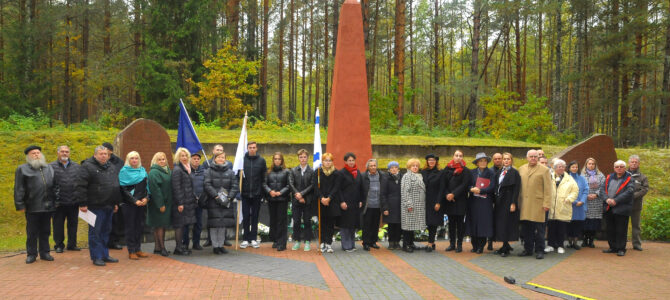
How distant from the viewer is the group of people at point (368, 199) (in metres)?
6.93

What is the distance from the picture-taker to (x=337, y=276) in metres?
5.93

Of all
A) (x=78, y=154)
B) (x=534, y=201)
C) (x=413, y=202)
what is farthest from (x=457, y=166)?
(x=78, y=154)

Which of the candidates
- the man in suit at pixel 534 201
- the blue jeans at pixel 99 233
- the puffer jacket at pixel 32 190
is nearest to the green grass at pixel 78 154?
the puffer jacket at pixel 32 190

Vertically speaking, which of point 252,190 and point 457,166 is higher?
point 457,166

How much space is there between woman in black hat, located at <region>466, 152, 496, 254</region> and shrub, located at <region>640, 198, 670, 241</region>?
438cm

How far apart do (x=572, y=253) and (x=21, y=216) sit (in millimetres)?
11206

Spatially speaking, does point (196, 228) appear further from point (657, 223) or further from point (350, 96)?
point (657, 223)

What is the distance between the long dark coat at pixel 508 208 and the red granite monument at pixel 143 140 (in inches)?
258

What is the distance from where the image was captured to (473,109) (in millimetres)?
24266

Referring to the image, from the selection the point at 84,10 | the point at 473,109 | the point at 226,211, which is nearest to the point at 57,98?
the point at 84,10

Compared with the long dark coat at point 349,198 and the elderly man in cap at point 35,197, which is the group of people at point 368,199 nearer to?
the long dark coat at point 349,198

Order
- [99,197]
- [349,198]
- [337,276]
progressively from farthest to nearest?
[349,198] → [99,197] → [337,276]

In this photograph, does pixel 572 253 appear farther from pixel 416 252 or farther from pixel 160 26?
pixel 160 26

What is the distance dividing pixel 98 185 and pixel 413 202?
496 cm
